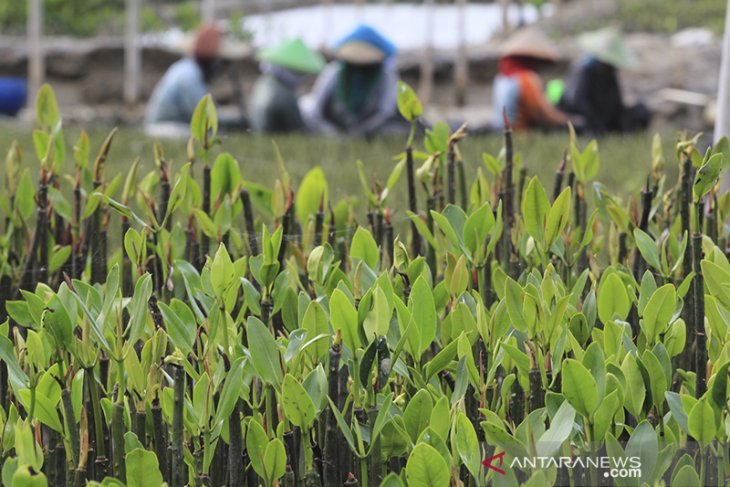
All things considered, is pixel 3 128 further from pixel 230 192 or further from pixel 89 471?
pixel 89 471

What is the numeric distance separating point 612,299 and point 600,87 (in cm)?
641

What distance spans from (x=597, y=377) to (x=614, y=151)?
168 inches

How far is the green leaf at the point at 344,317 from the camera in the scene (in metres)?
1.19

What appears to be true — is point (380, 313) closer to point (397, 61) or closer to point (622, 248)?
point (622, 248)

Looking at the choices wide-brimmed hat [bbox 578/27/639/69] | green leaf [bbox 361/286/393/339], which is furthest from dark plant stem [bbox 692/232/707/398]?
wide-brimmed hat [bbox 578/27/639/69]

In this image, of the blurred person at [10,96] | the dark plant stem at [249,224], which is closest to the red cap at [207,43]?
the blurred person at [10,96]

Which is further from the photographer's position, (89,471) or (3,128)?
(3,128)

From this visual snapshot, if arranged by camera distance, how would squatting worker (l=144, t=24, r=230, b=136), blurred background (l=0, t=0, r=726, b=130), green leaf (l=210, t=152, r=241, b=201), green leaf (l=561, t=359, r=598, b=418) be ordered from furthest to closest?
blurred background (l=0, t=0, r=726, b=130), squatting worker (l=144, t=24, r=230, b=136), green leaf (l=210, t=152, r=241, b=201), green leaf (l=561, t=359, r=598, b=418)

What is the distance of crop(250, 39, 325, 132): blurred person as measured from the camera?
661 cm

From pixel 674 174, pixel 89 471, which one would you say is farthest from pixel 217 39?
pixel 89 471

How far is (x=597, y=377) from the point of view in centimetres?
113

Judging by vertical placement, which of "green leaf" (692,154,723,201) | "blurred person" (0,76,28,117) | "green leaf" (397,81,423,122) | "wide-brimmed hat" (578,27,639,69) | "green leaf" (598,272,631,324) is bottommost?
"blurred person" (0,76,28,117)

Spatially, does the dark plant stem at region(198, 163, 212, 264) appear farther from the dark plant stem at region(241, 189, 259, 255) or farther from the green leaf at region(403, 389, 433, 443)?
the green leaf at region(403, 389, 433, 443)

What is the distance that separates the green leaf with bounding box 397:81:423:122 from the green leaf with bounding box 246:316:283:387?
29.3 inches
